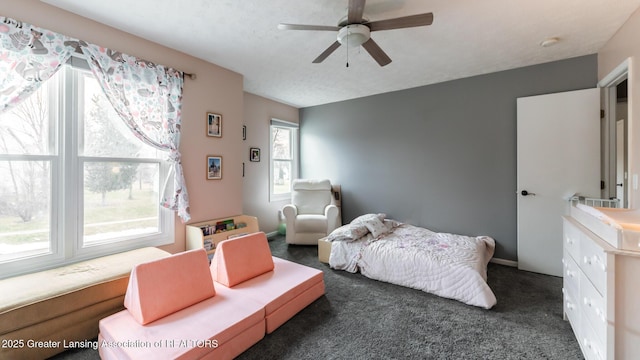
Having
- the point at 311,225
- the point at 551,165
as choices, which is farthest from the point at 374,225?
the point at 551,165

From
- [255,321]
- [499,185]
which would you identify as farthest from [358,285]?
[499,185]

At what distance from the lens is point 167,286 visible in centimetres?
170

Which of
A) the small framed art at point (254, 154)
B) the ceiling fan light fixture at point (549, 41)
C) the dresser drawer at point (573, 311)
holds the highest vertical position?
the ceiling fan light fixture at point (549, 41)

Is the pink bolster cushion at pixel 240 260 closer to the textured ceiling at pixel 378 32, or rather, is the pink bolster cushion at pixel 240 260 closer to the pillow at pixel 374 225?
the pillow at pixel 374 225

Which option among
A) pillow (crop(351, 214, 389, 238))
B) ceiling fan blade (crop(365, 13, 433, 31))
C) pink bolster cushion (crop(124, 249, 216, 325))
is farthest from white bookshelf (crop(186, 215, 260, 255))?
ceiling fan blade (crop(365, 13, 433, 31))

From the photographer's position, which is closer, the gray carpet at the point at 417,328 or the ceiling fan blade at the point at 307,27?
the gray carpet at the point at 417,328

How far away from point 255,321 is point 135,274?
0.82 m

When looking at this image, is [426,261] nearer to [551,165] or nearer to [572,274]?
[572,274]

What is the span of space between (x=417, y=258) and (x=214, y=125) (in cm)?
281

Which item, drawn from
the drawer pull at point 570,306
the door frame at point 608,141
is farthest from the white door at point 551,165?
the drawer pull at point 570,306

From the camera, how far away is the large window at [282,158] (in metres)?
4.74

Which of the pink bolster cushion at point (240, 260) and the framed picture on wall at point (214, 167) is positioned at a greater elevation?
the framed picture on wall at point (214, 167)

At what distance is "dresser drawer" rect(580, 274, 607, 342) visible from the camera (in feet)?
4.20

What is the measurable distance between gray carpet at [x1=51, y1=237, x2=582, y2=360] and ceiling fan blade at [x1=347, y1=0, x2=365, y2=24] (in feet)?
7.59
